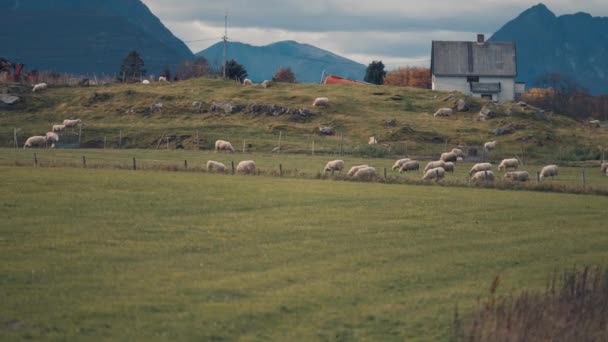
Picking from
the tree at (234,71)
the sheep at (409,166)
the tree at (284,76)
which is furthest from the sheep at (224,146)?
the tree at (284,76)

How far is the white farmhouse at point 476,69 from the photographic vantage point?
12319cm

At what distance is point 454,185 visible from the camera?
49469mm

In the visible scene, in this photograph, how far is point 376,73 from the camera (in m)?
142

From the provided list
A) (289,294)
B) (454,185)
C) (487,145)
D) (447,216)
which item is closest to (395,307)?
(289,294)

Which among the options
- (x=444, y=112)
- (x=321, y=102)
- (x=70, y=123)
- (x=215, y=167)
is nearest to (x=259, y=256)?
(x=215, y=167)

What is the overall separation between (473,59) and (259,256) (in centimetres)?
10400

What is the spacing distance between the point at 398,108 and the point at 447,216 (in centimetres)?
6209

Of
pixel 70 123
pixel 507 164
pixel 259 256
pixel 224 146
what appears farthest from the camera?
pixel 70 123

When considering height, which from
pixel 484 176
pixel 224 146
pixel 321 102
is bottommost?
pixel 484 176

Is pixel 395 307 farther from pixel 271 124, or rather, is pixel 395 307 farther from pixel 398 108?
pixel 398 108

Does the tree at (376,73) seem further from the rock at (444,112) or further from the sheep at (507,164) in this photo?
the sheep at (507,164)

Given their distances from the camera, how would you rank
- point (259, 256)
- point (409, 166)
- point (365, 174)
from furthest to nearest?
point (409, 166), point (365, 174), point (259, 256)

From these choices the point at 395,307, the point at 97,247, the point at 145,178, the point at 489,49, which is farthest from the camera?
the point at 489,49

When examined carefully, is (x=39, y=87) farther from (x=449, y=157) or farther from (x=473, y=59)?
(x=473, y=59)
